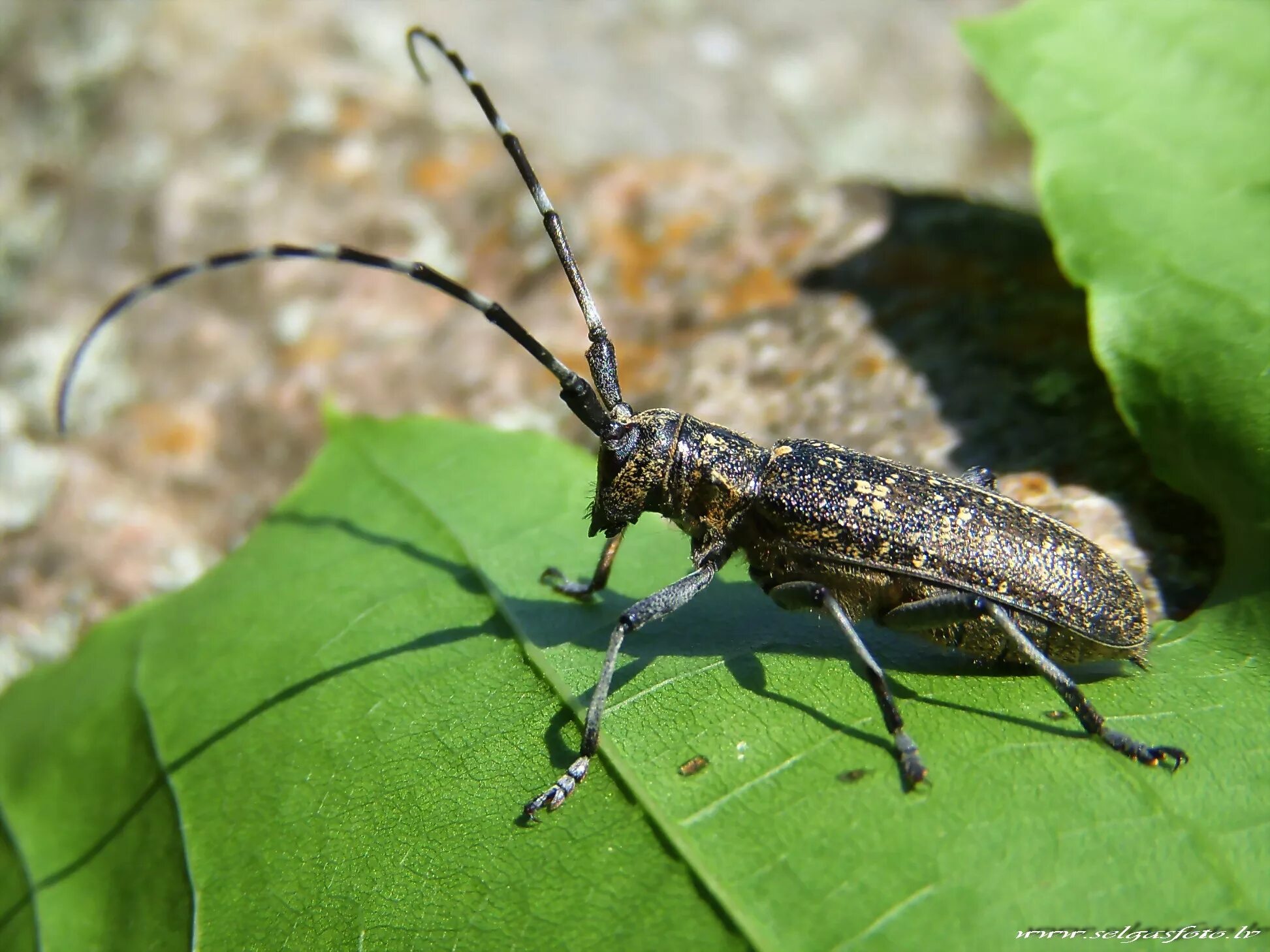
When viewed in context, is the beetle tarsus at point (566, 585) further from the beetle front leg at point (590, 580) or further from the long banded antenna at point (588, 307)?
the long banded antenna at point (588, 307)

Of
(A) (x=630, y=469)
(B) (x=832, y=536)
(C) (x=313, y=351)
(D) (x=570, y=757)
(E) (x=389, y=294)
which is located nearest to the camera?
(D) (x=570, y=757)

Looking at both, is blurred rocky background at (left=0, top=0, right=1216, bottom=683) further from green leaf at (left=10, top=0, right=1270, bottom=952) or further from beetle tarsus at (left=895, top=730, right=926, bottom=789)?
beetle tarsus at (left=895, top=730, right=926, bottom=789)

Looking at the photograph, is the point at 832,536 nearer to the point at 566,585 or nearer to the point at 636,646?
the point at 636,646

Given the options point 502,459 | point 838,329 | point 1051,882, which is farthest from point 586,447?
point 1051,882

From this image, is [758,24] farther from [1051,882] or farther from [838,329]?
[1051,882]

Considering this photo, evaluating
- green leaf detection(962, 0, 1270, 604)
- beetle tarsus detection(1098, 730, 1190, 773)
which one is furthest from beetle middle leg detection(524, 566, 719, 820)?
green leaf detection(962, 0, 1270, 604)

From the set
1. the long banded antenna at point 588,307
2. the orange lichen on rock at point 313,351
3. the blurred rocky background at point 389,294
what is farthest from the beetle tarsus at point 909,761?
the orange lichen on rock at point 313,351

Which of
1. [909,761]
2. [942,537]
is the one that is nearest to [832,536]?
[942,537]
